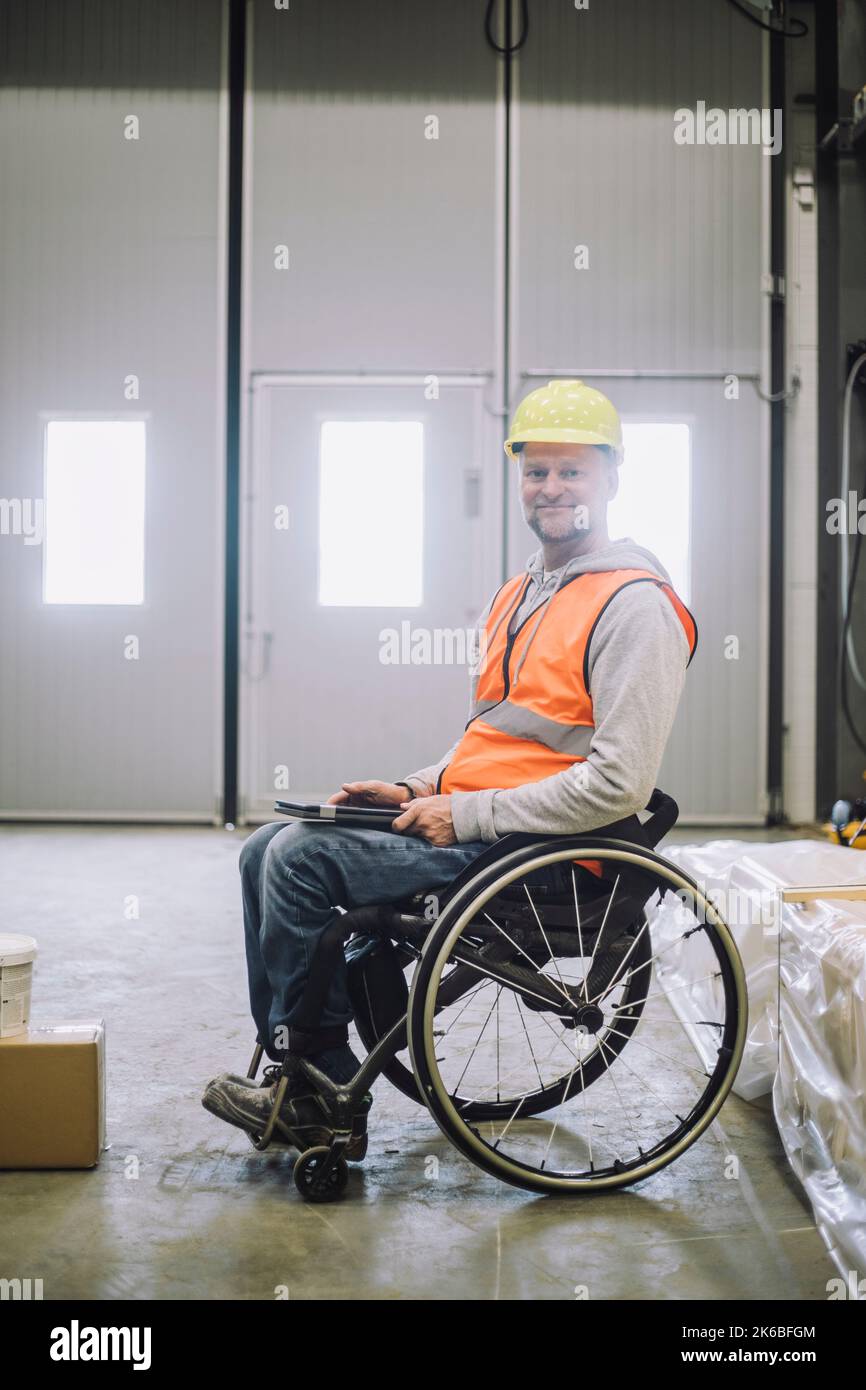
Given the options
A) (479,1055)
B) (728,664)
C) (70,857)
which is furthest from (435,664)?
(479,1055)

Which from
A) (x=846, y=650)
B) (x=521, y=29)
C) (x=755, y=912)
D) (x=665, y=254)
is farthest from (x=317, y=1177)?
(x=521, y=29)

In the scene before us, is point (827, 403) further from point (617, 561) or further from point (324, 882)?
point (324, 882)

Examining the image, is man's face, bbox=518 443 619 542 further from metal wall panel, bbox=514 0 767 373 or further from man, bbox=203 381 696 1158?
metal wall panel, bbox=514 0 767 373

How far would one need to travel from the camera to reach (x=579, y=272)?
6266mm

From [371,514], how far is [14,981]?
14.4ft

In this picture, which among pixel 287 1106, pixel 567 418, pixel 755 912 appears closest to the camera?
pixel 287 1106

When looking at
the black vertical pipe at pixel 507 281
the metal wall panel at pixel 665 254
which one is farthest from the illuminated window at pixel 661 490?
the black vertical pipe at pixel 507 281

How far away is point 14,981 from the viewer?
2.20 metres

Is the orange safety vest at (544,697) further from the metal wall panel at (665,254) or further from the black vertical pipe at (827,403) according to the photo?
the black vertical pipe at (827,403)

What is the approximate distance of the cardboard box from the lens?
214 centimetres

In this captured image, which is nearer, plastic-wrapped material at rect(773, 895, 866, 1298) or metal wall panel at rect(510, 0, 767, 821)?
plastic-wrapped material at rect(773, 895, 866, 1298)

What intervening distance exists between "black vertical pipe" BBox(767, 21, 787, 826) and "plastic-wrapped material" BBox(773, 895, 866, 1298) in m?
4.21

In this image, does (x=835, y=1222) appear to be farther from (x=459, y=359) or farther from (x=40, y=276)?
(x=40, y=276)

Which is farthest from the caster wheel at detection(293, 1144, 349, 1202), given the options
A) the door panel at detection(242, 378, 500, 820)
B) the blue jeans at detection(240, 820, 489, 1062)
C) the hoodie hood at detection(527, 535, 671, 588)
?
the door panel at detection(242, 378, 500, 820)
